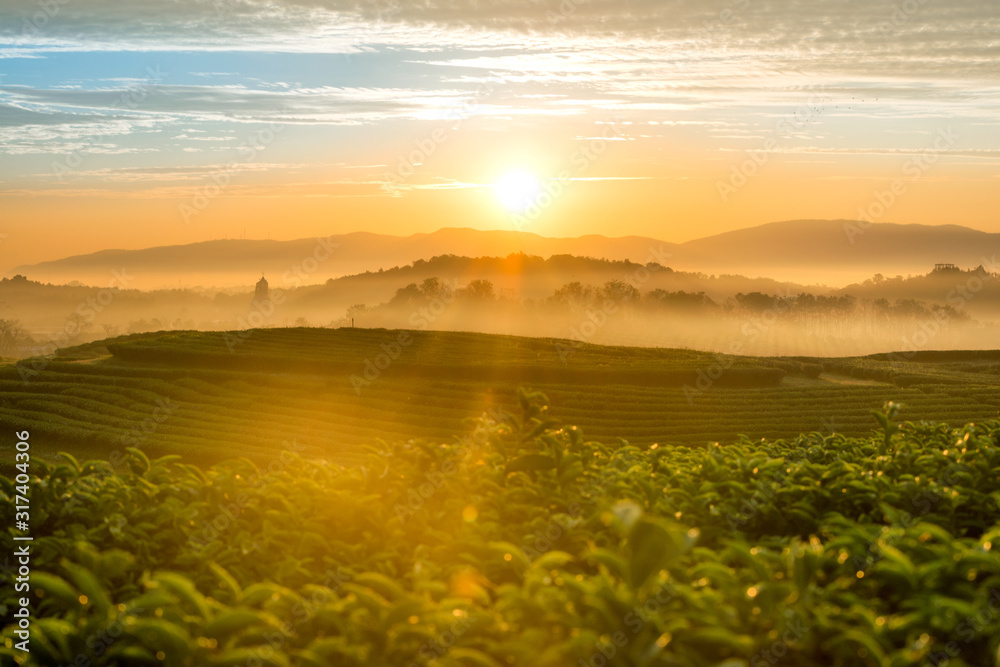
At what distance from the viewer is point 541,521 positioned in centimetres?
469

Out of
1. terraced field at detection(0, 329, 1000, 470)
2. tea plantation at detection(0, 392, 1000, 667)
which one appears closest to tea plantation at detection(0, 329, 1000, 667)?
tea plantation at detection(0, 392, 1000, 667)

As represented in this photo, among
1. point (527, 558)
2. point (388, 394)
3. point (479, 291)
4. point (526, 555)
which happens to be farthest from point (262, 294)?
point (527, 558)

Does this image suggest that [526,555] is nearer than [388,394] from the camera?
Yes

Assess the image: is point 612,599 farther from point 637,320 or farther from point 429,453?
point 637,320

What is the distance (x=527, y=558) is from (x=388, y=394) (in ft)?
78.6

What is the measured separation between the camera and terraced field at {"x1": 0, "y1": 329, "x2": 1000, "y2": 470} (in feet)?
72.2

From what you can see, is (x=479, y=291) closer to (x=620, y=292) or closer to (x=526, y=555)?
(x=620, y=292)

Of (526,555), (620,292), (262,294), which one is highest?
(262,294)

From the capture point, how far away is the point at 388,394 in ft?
89.9

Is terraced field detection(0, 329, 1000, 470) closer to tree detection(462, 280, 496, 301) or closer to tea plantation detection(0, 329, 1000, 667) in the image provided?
tea plantation detection(0, 329, 1000, 667)

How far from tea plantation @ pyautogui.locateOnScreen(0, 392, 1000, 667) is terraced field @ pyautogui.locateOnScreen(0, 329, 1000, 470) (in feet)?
45.0

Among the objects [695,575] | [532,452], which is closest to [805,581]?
[695,575]

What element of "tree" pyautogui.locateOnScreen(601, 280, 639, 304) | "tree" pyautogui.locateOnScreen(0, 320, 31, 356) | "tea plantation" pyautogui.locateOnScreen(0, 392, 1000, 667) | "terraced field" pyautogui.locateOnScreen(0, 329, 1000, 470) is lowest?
"tea plantation" pyautogui.locateOnScreen(0, 392, 1000, 667)

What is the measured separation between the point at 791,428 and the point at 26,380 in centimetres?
2478
